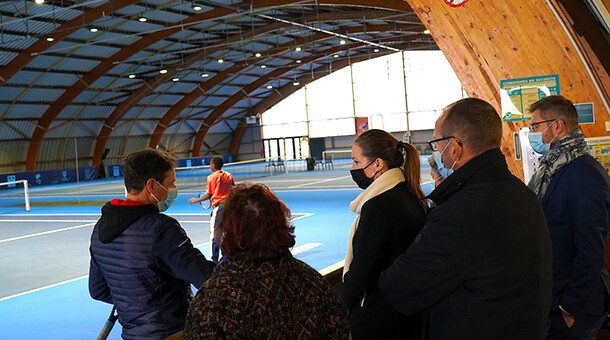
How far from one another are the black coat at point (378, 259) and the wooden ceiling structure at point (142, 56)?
24440 millimetres

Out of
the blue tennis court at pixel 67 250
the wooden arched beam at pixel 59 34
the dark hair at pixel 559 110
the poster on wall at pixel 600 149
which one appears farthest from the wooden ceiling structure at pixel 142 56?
the dark hair at pixel 559 110

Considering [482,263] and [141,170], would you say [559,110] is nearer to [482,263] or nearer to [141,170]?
[482,263]

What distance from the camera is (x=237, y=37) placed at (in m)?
36.3

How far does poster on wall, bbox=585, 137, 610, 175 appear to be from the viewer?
497cm

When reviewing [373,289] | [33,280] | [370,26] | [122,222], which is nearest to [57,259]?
[33,280]

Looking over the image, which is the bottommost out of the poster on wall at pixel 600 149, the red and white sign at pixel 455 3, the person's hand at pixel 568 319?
the person's hand at pixel 568 319

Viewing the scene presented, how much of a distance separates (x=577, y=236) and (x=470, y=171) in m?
1.42

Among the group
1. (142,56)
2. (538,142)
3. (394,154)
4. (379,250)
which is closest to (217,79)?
(142,56)

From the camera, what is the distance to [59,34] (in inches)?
1109

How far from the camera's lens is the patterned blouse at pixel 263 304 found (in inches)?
71.9

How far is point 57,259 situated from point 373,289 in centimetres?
1014

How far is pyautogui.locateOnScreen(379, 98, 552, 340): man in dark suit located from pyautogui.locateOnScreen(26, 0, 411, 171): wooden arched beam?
958 inches

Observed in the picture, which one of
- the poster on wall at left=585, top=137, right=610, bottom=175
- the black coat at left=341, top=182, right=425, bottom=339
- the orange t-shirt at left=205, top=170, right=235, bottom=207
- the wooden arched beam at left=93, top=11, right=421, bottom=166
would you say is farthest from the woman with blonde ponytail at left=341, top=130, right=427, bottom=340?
the wooden arched beam at left=93, top=11, right=421, bottom=166

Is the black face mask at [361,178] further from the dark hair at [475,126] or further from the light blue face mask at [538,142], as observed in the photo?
the light blue face mask at [538,142]
